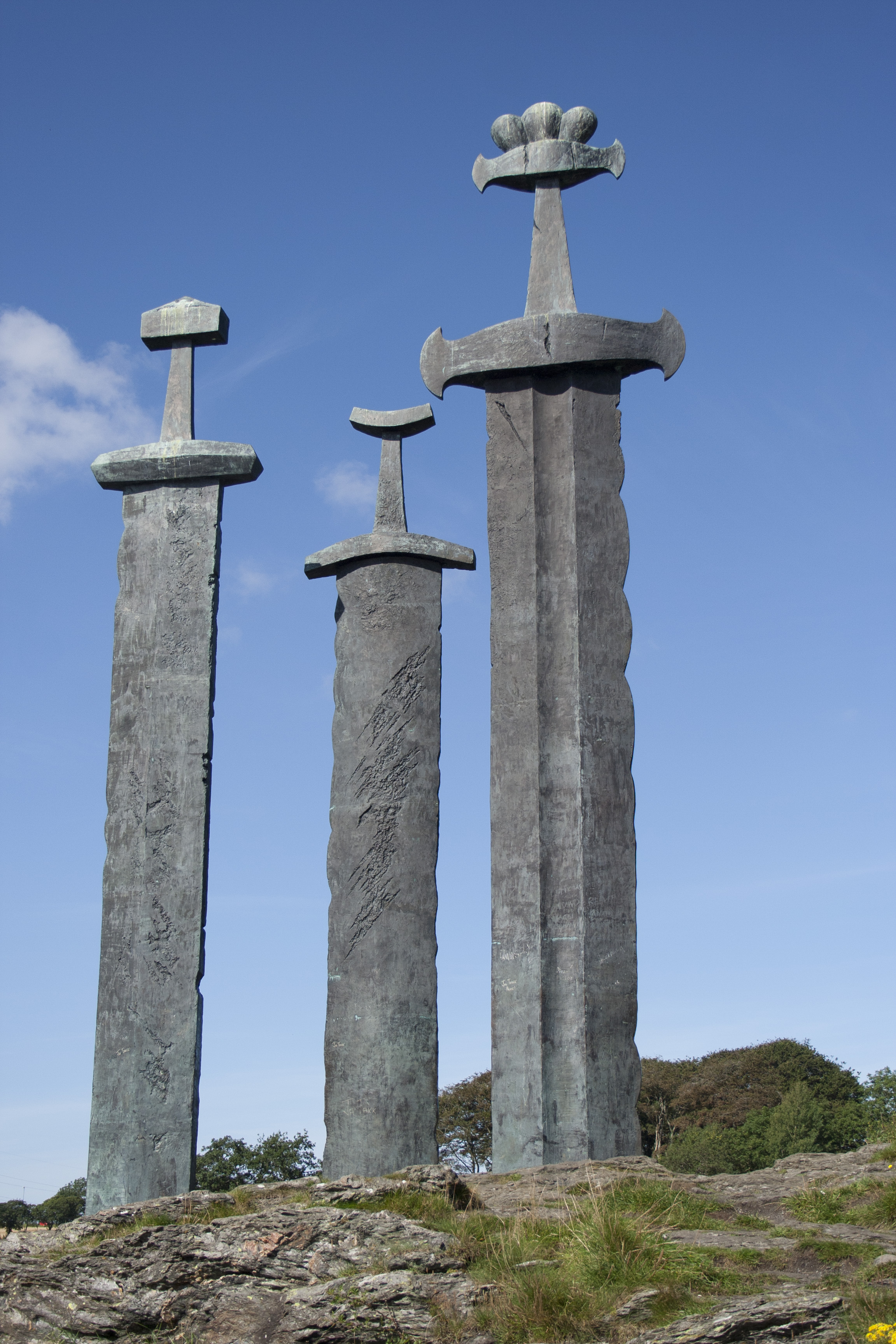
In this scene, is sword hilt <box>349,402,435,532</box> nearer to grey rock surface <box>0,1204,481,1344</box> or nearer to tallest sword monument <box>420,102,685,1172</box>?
tallest sword monument <box>420,102,685,1172</box>

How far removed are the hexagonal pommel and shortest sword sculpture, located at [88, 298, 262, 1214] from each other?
1cm

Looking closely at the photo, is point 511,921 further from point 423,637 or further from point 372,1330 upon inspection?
point 372,1330

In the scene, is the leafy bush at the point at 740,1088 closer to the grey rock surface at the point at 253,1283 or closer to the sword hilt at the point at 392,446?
the sword hilt at the point at 392,446

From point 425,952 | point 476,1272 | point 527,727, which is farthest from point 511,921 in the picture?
point 476,1272

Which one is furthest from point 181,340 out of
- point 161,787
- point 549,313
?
point 161,787

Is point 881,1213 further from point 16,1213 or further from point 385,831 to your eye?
point 16,1213

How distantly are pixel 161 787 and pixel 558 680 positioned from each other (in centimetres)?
320

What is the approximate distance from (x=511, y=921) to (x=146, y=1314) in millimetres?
4451

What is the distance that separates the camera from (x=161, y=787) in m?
11.4

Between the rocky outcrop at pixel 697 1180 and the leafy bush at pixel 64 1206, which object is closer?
the rocky outcrop at pixel 697 1180

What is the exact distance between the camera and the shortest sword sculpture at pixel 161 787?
35.3 feet

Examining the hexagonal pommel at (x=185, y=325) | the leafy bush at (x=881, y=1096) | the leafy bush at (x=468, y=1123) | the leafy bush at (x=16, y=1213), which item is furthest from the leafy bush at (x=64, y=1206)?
the hexagonal pommel at (x=185, y=325)

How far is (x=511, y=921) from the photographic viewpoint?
1070cm

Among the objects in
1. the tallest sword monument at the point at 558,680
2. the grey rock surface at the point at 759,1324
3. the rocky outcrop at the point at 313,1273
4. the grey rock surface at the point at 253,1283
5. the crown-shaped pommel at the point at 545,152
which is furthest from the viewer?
the crown-shaped pommel at the point at 545,152
